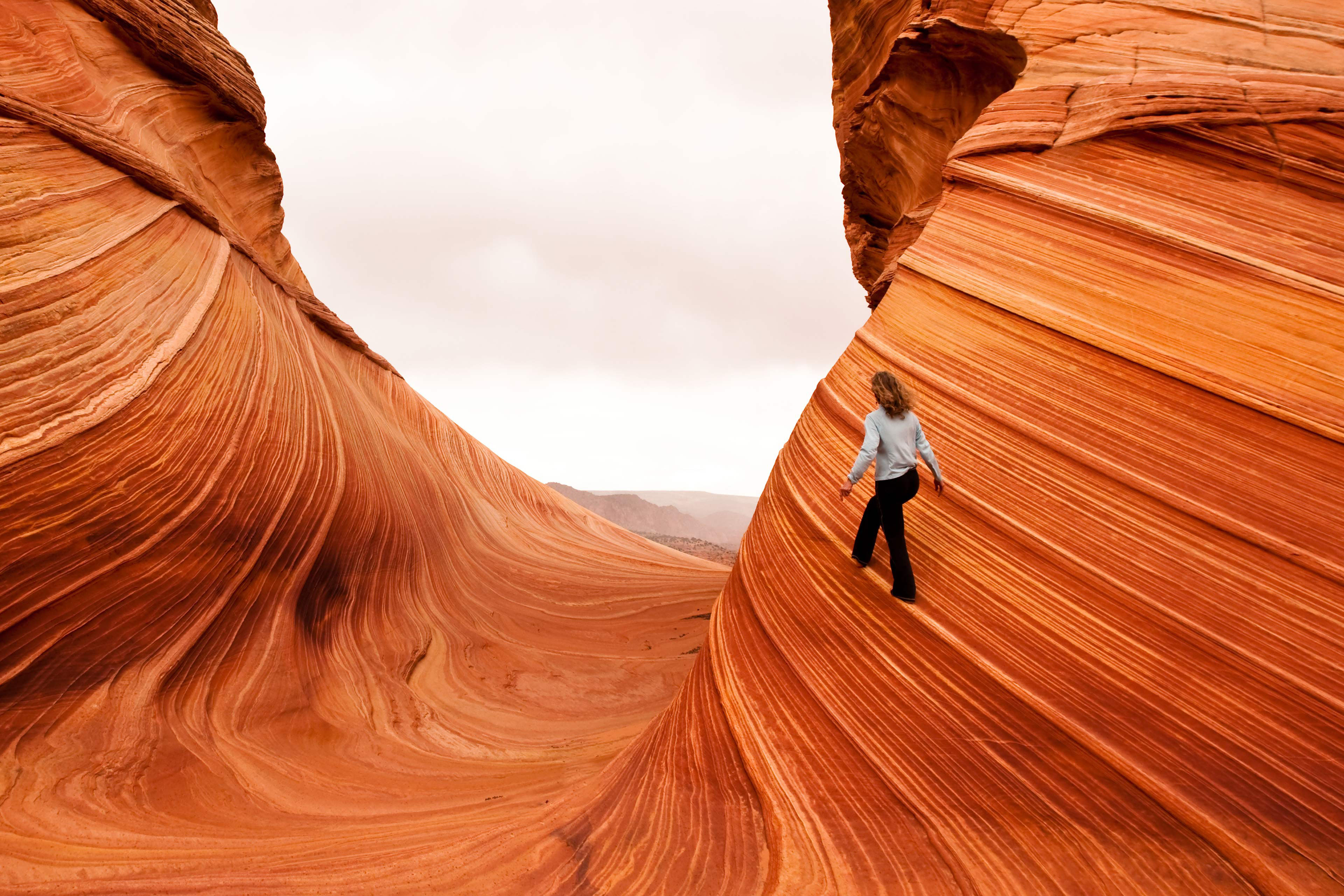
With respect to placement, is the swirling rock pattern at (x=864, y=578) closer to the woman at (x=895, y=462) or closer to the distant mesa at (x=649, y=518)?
the woman at (x=895, y=462)

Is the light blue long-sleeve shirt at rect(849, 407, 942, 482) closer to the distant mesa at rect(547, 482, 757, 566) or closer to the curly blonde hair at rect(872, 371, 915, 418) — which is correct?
the curly blonde hair at rect(872, 371, 915, 418)

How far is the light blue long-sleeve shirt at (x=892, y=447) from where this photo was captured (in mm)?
3430

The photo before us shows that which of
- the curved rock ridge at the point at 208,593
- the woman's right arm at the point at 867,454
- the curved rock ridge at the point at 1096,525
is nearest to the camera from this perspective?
the curved rock ridge at the point at 1096,525

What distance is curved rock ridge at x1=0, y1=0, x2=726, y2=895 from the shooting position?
363cm

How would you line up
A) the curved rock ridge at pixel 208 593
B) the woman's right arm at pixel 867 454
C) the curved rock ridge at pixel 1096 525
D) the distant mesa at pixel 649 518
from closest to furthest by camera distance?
1. the curved rock ridge at pixel 1096 525
2. the woman's right arm at pixel 867 454
3. the curved rock ridge at pixel 208 593
4. the distant mesa at pixel 649 518

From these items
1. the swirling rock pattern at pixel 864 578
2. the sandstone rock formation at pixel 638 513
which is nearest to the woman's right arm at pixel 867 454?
the swirling rock pattern at pixel 864 578

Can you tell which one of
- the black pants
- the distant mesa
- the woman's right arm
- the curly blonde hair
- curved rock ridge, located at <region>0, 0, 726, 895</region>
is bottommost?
the distant mesa

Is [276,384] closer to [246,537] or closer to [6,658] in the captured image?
[246,537]

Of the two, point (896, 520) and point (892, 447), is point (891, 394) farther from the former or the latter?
point (896, 520)

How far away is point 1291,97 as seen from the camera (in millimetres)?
3641

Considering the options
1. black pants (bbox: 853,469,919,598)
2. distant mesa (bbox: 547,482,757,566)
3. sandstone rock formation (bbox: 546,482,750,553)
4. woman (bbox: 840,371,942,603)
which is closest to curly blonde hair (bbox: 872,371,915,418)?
woman (bbox: 840,371,942,603)

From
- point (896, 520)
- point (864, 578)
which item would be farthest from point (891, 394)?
point (864, 578)

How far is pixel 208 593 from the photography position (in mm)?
5023

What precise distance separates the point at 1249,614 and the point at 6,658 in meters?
5.94
